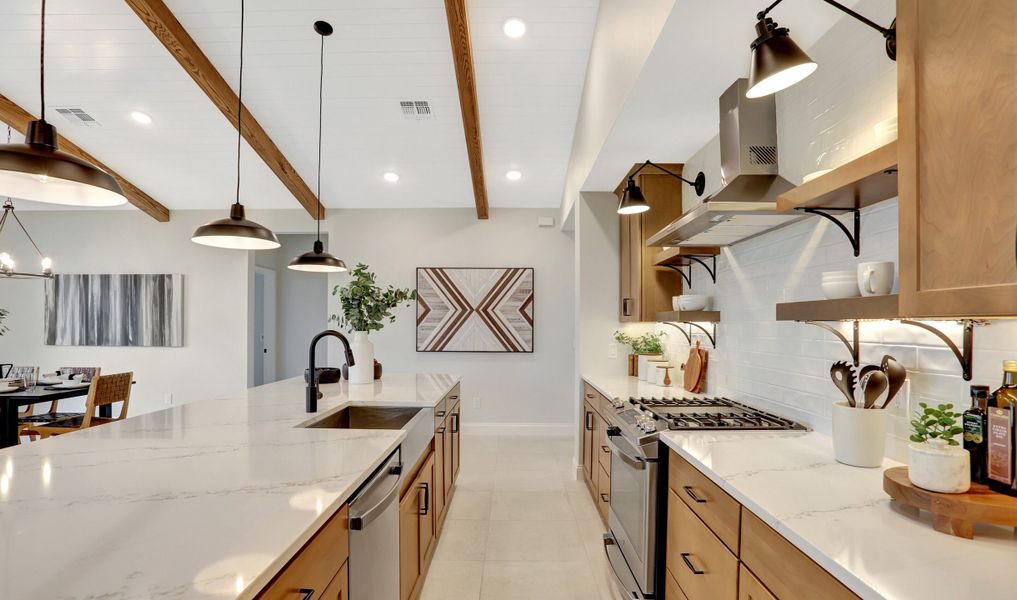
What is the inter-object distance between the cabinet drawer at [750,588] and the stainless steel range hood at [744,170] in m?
1.27

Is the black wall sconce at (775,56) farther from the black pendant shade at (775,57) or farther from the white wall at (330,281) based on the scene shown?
the white wall at (330,281)

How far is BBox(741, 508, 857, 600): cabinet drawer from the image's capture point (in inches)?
36.1

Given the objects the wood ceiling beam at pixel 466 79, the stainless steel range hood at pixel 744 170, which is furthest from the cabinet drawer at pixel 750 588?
the wood ceiling beam at pixel 466 79

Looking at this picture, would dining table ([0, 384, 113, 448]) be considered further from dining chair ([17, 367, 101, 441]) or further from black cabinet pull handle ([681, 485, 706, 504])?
black cabinet pull handle ([681, 485, 706, 504])

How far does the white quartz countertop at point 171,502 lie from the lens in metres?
0.75

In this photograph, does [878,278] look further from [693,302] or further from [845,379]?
[693,302]

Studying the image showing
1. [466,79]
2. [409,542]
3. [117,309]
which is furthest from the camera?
[117,309]

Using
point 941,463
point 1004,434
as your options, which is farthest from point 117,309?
point 1004,434

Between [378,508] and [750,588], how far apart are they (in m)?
1.03

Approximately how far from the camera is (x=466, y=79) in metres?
3.56

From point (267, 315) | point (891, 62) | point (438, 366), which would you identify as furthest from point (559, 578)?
point (267, 315)

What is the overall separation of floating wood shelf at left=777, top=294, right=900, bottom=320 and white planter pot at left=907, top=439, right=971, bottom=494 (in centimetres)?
30

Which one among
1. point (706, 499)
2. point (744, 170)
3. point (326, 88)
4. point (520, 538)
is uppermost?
point (326, 88)

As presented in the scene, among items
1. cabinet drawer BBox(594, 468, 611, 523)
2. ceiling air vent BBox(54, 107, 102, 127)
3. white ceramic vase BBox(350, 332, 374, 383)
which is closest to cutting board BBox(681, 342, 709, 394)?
cabinet drawer BBox(594, 468, 611, 523)
